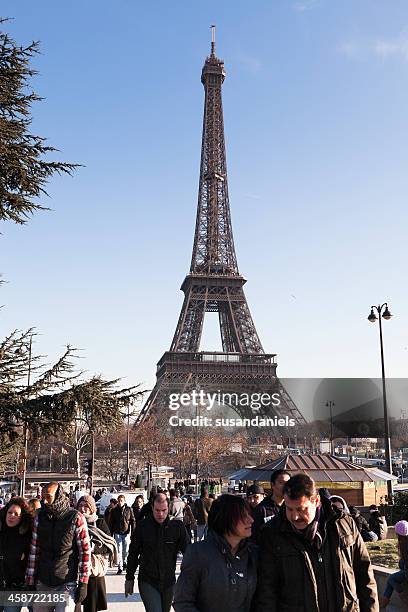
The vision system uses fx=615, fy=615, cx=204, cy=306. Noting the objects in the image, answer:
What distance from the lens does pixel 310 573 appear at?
3.87 metres

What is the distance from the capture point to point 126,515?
12797mm

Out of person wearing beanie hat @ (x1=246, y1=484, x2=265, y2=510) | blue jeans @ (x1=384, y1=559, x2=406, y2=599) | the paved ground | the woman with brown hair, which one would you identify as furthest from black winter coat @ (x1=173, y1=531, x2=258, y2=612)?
the paved ground

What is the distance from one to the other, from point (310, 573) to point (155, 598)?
301cm

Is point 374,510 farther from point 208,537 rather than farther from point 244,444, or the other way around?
point 244,444

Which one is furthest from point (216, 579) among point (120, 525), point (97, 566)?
point (120, 525)

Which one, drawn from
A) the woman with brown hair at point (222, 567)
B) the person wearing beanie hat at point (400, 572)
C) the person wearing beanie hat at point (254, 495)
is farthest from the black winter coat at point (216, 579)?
the person wearing beanie hat at point (254, 495)

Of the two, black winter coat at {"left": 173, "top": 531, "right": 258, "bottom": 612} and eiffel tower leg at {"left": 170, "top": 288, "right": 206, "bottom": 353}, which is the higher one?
eiffel tower leg at {"left": 170, "top": 288, "right": 206, "bottom": 353}

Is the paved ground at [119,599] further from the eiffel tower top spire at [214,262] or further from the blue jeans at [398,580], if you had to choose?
the eiffel tower top spire at [214,262]

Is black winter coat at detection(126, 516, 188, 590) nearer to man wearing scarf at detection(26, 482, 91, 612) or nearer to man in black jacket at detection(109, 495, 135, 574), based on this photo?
man wearing scarf at detection(26, 482, 91, 612)

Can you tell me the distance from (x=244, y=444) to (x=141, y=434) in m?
15.6

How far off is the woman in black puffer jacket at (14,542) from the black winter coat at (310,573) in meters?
2.99

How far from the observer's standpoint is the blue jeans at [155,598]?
6262 millimetres

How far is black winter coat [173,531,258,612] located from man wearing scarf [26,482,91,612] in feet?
7.19

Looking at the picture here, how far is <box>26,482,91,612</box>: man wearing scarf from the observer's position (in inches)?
228
